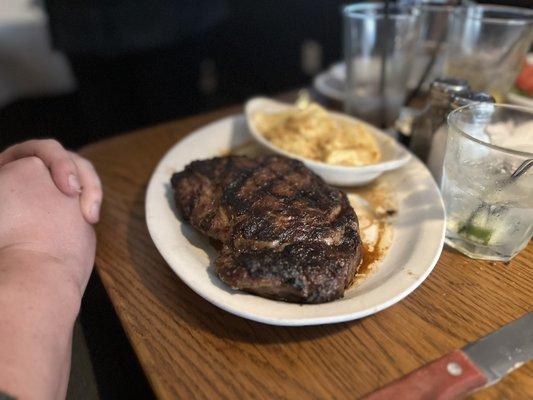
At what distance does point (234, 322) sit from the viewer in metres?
0.76

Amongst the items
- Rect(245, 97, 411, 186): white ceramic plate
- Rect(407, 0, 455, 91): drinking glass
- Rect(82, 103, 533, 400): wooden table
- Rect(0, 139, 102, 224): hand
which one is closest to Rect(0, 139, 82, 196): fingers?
Rect(0, 139, 102, 224): hand

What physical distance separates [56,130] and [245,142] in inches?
71.2

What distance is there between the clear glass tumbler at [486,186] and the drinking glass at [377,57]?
0.53m

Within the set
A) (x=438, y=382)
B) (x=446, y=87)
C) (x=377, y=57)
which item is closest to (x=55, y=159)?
(x=438, y=382)

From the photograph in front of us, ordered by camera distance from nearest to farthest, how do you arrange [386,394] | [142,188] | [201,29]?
[386,394], [142,188], [201,29]

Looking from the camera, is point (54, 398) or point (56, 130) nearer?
point (54, 398)

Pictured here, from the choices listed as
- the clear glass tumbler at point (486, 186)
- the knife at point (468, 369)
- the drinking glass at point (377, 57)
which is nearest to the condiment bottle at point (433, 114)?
the clear glass tumbler at point (486, 186)

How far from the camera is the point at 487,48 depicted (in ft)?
4.70

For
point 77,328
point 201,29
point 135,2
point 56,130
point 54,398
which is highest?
point 135,2

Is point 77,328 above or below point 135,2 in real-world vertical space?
below

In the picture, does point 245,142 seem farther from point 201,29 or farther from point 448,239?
point 201,29

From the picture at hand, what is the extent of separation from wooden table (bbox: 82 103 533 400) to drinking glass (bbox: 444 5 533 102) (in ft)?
2.41

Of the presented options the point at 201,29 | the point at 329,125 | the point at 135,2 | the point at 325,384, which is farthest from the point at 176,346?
the point at 201,29

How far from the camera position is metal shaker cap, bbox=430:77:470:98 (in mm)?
1067
